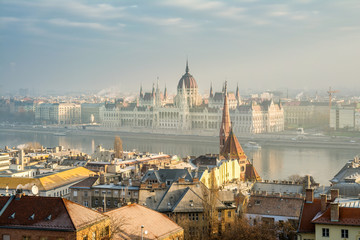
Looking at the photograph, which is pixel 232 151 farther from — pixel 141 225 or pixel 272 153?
pixel 272 153

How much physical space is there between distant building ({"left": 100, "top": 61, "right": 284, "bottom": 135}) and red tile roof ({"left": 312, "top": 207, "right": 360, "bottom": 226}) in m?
54.0

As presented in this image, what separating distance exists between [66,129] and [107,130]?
14.8 ft

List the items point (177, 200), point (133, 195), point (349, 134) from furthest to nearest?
point (349, 134) → point (133, 195) → point (177, 200)

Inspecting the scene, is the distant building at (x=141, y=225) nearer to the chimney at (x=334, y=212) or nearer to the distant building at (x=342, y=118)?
the chimney at (x=334, y=212)

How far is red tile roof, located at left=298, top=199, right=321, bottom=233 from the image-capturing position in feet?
34.1

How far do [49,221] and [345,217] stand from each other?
14.5 ft

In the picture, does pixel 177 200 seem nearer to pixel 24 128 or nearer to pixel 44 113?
pixel 24 128

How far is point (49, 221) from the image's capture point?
31.7 feet

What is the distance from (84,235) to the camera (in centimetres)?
962

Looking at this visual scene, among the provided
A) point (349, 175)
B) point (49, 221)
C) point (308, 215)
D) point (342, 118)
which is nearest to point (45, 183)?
point (349, 175)

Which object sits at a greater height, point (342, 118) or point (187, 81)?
point (187, 81)

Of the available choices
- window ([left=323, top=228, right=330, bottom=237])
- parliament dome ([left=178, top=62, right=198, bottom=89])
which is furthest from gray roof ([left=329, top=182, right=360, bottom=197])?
parliament dome ([left=178, top=62, right=198, bottom=89])

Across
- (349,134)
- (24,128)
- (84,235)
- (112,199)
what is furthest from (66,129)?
(84,235)

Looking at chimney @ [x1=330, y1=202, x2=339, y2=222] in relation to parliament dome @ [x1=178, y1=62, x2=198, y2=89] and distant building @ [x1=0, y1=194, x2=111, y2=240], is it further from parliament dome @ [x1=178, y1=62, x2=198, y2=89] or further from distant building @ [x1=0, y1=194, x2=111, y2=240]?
parliament dome @ [x1=178, y1=62, x2=198, y2=89]
